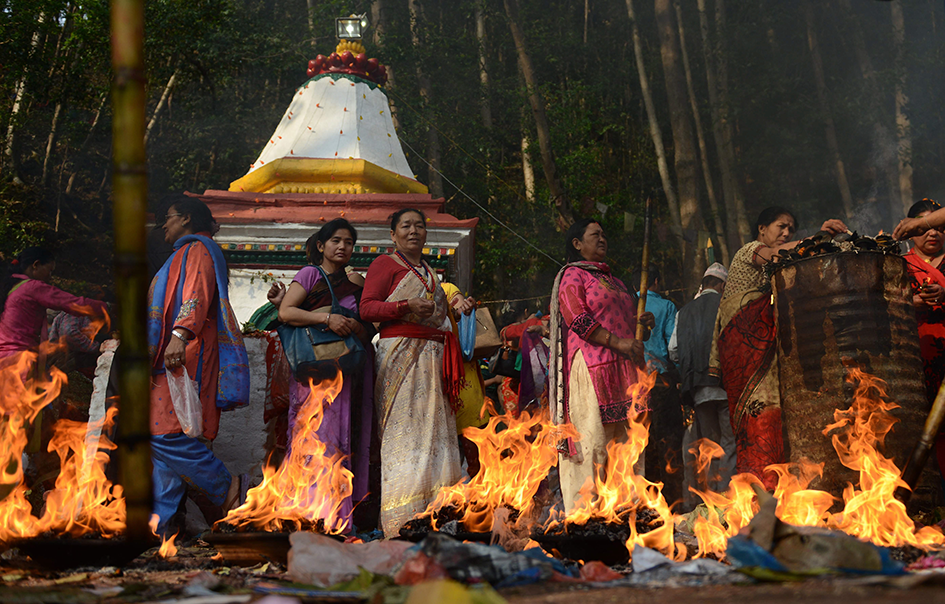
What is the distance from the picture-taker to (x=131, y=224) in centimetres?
219

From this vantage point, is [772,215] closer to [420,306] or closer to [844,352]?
[844,352]

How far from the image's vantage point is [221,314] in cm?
456

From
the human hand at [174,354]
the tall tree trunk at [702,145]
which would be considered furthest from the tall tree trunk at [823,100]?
the human hand at [174,354]

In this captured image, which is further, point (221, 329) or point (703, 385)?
point (703, 385)

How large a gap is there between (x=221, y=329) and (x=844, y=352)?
3304 mm

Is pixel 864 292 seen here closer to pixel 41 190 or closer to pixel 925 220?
pixel 925 220

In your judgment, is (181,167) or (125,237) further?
(181,167)

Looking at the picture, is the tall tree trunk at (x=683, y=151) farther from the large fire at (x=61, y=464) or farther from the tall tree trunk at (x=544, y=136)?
the large fire at (x=61, y=464)

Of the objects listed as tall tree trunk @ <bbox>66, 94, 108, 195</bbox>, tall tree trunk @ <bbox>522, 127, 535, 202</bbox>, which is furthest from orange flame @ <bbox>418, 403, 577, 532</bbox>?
tall tree trunk @ <bbox>522, 127, 535, 202</bbox>

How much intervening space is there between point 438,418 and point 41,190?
12165mm

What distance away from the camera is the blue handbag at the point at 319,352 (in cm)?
454

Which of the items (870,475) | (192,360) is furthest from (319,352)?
(870,475)

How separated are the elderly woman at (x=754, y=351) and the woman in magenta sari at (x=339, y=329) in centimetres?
214

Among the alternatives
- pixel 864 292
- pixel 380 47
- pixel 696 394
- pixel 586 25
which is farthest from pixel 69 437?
pixel 586 25
